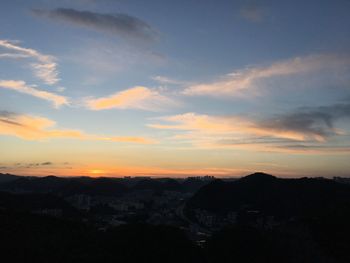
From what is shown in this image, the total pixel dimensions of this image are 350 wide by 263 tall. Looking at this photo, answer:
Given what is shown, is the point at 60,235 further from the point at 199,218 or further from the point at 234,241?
the point at 199,218

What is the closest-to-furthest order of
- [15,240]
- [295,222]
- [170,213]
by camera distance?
[15,240] < [295,222] < [170,213]

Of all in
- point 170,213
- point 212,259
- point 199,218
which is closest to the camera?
point 212,259

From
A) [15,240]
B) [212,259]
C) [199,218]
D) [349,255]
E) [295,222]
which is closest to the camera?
[15,240]

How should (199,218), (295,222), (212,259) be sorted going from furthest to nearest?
(199,218), (295,222), (212,259)

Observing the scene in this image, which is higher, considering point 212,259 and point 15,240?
point 15,240

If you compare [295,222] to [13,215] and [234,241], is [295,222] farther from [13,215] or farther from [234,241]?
[13,215]

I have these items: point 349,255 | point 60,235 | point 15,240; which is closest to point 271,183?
point 349,255

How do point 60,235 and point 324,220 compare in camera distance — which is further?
point 324,220

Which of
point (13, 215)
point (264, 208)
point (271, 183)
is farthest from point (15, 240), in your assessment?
point (271, 183)

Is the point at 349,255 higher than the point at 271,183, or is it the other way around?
the point at 271,183
